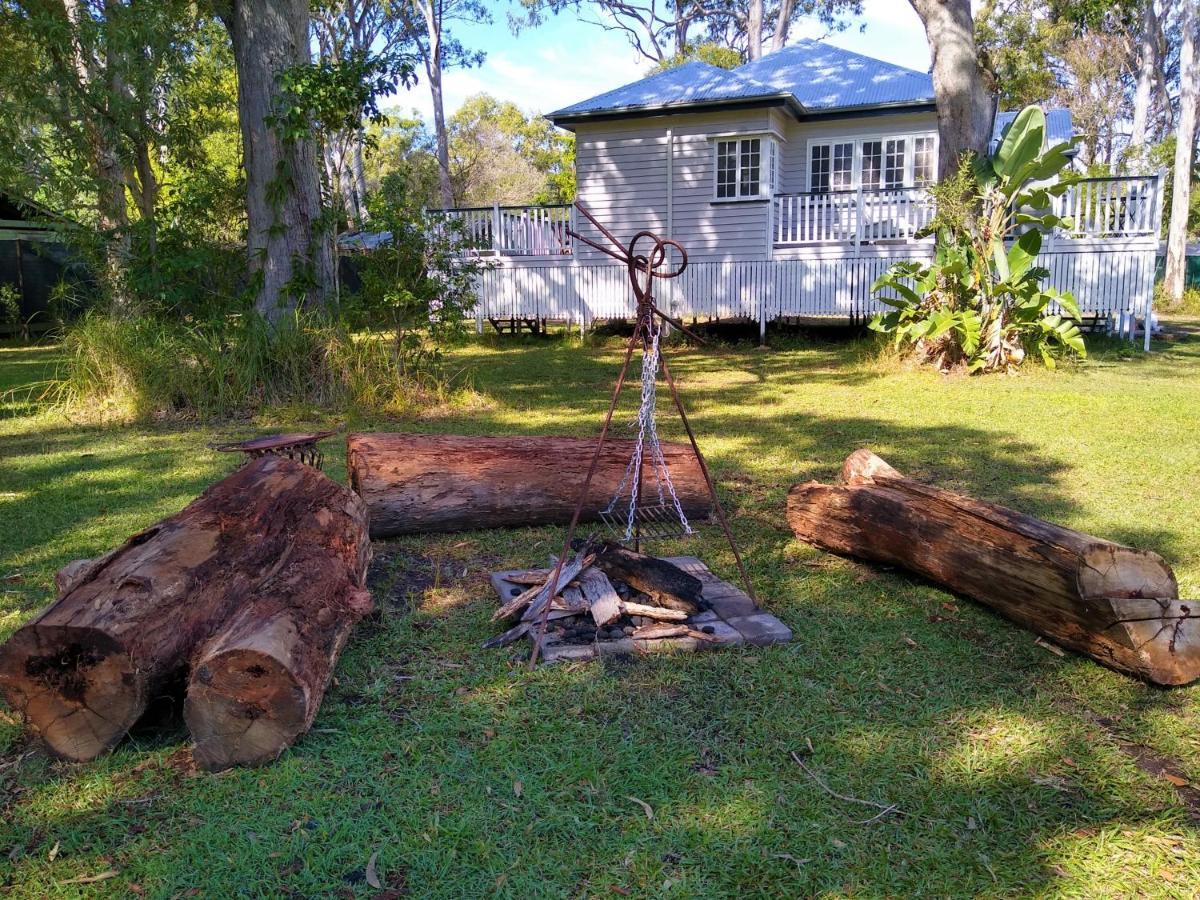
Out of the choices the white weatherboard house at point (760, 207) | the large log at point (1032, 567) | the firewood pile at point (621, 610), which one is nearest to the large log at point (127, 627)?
the firewood pile at point (621, 610)

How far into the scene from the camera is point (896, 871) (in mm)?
2404

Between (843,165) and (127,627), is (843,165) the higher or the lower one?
the higher one

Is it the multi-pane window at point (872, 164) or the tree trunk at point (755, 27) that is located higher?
the tree trunk at point (755, 27)

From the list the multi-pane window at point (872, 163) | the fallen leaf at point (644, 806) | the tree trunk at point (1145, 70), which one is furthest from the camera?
the tree trunk at point (1145, 70)

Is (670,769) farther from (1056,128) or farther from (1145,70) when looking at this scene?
(1145,70)

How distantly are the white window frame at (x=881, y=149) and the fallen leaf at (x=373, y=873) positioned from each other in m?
18.1

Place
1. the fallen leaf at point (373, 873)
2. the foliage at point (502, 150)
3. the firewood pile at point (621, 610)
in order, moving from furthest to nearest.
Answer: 1. the foliage at point (502, 150)
2. the firewood pile at point (621, 610)
3. the fallen leaf at point (373, 873)

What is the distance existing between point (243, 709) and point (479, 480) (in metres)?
2.69

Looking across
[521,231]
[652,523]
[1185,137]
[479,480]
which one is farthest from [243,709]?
[1185,137]

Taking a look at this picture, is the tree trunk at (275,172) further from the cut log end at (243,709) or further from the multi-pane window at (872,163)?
the multi-pane window at (872,163)

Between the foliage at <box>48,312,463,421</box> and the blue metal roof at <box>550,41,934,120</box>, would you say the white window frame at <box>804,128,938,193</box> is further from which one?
the foliage at <box>48,312,463,421</box>

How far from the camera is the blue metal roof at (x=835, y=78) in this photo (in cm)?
1841

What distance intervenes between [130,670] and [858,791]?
2.27 m

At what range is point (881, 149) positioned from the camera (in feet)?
61.9
